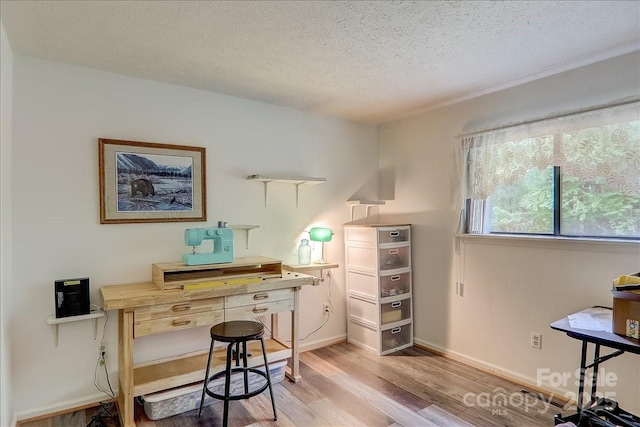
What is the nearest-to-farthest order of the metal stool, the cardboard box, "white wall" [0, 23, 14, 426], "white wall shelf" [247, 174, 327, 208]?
the cardboard box, "white wall" [0, 23, 14, 426], the metal stool, "white wall shelf" [247, 174, 327, 208]

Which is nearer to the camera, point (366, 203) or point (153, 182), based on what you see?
point (153, 182)

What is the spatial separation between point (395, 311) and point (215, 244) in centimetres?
188

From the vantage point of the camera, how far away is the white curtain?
2.22m

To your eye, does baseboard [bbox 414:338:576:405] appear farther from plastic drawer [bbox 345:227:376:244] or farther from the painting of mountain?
the painting of mountain

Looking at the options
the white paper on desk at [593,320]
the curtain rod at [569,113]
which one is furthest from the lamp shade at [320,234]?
the white paper on desk at [593,320]

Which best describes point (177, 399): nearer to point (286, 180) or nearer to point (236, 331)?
point (236, 331)

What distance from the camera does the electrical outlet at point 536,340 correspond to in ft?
8.73

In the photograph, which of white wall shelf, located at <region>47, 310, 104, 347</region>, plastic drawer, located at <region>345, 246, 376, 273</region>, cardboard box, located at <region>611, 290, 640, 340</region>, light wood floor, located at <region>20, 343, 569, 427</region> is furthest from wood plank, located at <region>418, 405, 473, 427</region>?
white wall shelf, located at <region>47, 310, 104, 347</region>

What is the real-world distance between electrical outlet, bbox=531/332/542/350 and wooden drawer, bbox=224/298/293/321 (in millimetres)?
1804

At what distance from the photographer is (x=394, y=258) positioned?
3549mm

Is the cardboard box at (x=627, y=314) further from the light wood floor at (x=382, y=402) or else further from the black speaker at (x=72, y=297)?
the black speaker at (x=72, y=297)

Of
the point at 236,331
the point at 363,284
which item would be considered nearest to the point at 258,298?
the point at 236,331

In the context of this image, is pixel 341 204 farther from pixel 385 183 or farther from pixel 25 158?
pixel 25 158

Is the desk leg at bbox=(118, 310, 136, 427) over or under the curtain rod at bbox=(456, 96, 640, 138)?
under
